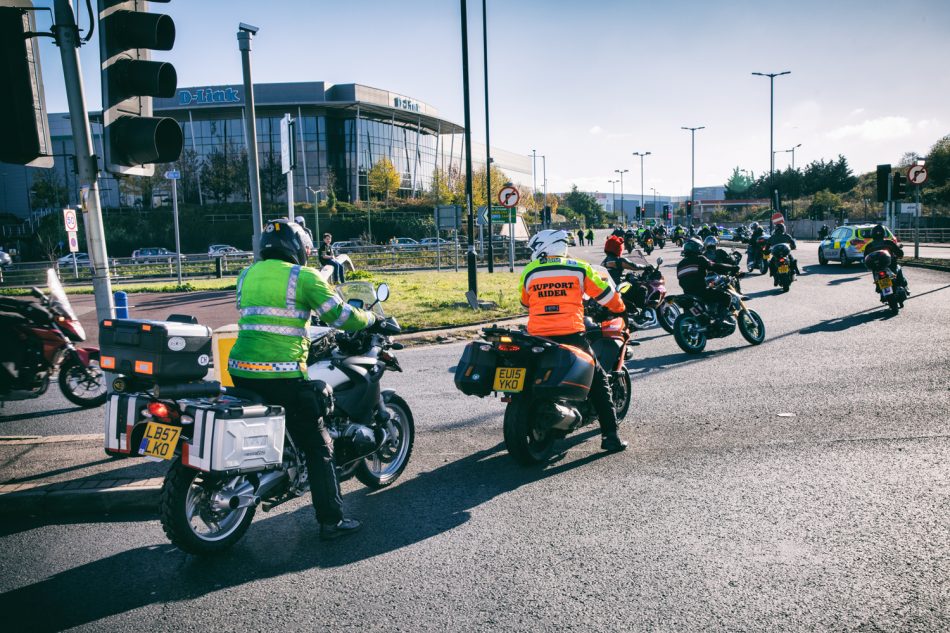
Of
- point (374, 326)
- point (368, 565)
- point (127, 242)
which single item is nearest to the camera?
point (368, 565)

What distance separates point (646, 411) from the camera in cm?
715

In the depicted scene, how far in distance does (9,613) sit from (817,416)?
6588 mm

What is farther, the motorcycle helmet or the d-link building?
the d-link building

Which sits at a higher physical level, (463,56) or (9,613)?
(463,56)

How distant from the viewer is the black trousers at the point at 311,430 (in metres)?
4.04

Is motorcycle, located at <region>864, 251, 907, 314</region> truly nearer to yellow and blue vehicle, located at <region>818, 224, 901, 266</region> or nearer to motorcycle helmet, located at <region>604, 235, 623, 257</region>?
motorcycle helmet, located at <region>604, 235, 623, 257</region>

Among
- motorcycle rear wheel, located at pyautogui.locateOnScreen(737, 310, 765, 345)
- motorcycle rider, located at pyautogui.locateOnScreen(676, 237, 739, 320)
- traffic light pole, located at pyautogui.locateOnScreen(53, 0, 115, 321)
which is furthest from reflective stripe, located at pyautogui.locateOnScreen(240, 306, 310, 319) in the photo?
motorcycle rear wheel, located at pyautogui.locateOnScreen(737, 310, 765, 345)

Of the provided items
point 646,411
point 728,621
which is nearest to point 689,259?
point 646,411

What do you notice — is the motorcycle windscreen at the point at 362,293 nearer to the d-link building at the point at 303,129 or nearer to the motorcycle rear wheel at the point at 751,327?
the motorcycle rear wheel at the point at 751,327

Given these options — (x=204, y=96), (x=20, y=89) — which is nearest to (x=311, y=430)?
(x=20, y=89)

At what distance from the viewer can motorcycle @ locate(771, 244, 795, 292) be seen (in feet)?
60.7

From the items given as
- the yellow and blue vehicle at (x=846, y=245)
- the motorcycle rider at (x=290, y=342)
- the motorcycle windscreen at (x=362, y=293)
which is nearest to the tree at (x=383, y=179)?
the yellow and blue vehicle at (x=846, y=245)

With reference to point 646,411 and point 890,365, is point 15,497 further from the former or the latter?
point 890,365

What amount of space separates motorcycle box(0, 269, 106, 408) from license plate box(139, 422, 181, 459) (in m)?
4.27
